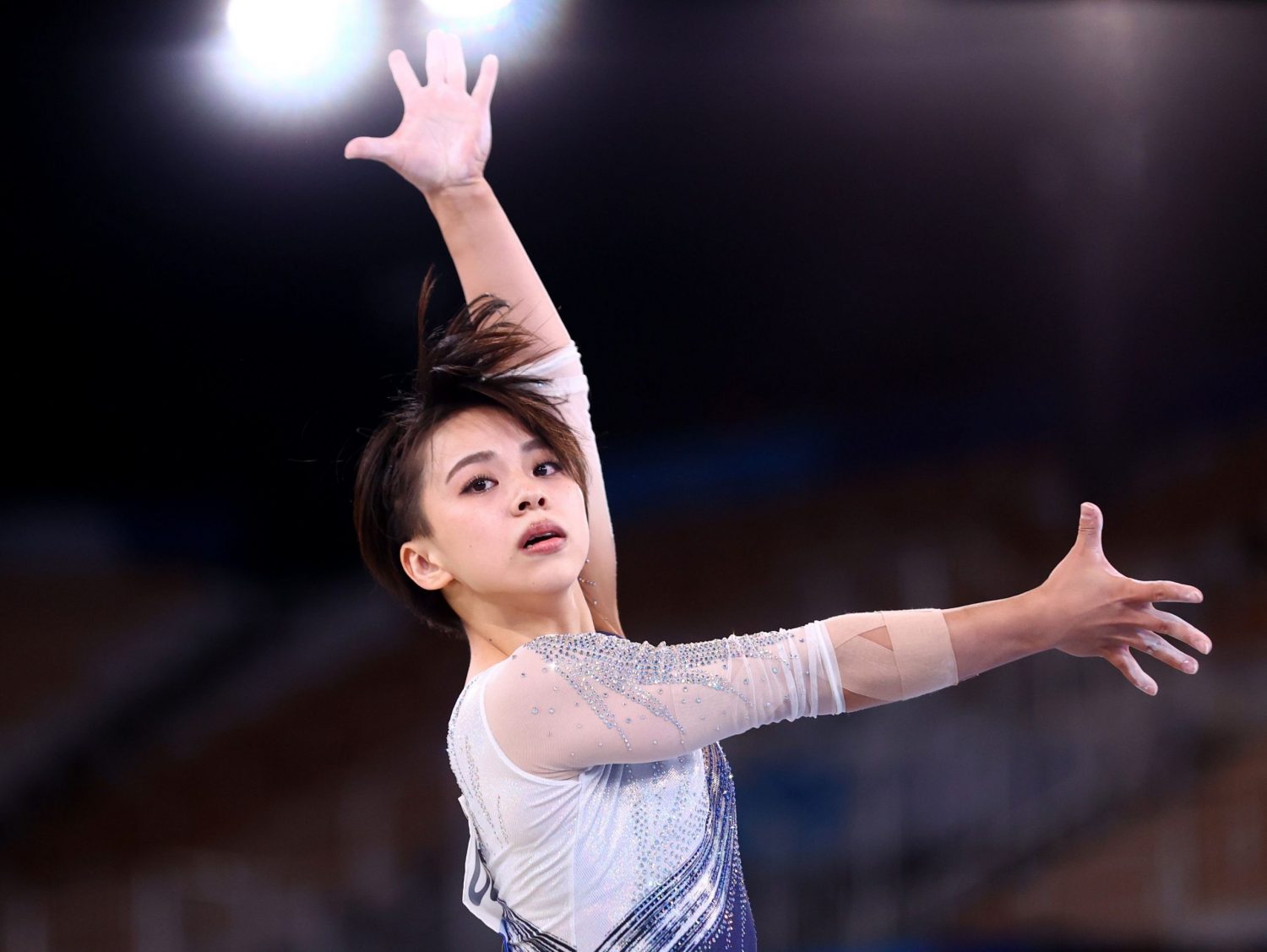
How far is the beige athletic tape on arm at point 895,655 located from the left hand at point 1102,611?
0.10m

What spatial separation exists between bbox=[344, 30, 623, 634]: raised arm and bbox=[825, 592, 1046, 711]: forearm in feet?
1.45

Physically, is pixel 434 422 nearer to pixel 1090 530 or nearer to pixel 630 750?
pixel 630 750

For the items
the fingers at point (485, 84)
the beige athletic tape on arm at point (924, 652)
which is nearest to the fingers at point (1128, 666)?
the beige athletic tape on arm at point (924, 652)

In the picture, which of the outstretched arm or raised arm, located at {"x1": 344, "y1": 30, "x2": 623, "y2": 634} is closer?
the outstretched arm

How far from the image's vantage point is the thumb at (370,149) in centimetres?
167

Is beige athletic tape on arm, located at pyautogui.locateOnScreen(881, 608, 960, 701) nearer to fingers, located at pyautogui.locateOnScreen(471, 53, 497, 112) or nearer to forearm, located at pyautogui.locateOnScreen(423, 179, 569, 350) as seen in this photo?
forearm, located at pyautogui.locateOnScreen(423, 179, 569, 350)

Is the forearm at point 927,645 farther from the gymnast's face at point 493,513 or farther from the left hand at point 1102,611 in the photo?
the gymnast's face at point 493,513

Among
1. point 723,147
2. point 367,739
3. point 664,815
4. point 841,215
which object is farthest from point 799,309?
point 664,815

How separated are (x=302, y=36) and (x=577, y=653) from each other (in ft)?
8.43

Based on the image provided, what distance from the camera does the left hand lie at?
4.06 feet

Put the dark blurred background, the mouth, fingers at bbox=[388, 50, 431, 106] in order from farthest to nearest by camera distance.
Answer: the dark blurred background < fingers at bbox=[388, 50, 431, 106] < the mouth

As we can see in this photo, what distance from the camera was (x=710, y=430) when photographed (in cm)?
497

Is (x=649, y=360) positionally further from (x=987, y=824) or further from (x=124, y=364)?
(x=987, y=824)

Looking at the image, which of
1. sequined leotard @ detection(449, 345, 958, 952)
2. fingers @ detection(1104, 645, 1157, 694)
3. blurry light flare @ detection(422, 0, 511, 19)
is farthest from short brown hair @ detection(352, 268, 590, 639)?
blurry light flare @ detection(422, 0, 511, 19)
